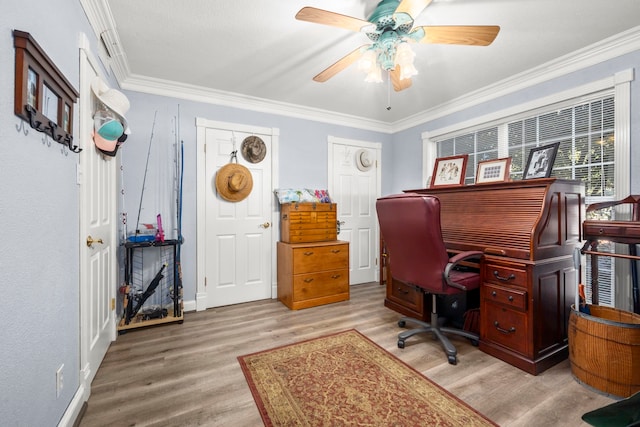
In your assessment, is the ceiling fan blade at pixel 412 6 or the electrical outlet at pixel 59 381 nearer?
the electrical outlet at pixel 59 381

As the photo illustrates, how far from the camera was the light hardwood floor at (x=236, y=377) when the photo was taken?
1558mm

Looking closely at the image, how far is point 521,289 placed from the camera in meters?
1.99

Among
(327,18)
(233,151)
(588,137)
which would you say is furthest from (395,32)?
(233,151)

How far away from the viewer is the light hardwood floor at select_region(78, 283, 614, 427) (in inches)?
61.3

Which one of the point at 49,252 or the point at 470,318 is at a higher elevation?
the point at 49,252

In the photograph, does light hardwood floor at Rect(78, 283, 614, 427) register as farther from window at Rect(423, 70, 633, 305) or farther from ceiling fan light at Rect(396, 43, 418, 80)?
ceiling fan light at Rect(396, 43, 418, 80)

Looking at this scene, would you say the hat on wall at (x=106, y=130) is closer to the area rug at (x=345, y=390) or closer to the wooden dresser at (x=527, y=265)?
the area rug at (x=345, y=390)

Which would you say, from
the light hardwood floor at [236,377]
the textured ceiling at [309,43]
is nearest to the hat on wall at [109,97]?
the textured ceiling at [309,43]

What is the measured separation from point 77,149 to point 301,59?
6.18ft

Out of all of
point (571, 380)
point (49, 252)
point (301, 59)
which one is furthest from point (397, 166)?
point (49, 252)

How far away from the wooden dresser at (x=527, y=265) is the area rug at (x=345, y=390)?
74 cm

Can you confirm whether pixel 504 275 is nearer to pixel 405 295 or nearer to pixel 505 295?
pixel 505 295

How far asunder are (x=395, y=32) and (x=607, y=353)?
238 centimetres

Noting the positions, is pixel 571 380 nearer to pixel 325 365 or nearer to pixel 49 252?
pixel 325 365
